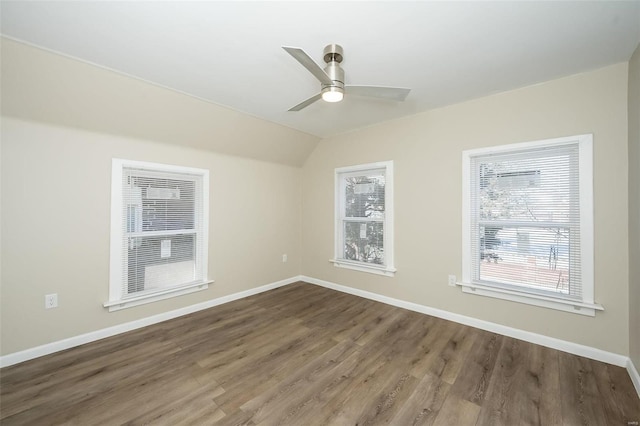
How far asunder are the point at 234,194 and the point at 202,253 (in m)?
0.95

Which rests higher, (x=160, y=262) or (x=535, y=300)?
(x=160, y=262)

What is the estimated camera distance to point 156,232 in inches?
121

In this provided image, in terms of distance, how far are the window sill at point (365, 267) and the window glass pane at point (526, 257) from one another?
3.54ft

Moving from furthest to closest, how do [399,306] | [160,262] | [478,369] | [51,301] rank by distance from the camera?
1. [399,306]
2. [160,262]
3. [51,301]
4. [478,369]

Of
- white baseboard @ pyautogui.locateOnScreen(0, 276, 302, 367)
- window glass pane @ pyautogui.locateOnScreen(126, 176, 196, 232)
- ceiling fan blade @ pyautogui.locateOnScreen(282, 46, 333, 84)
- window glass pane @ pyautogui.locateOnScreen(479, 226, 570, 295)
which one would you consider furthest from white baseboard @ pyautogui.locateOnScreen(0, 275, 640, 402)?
ceiling fan blade @ pyautogui.locateOnScreen(282, 46, 333, 84)

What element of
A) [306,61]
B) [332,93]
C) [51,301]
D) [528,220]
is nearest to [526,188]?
[528,220]

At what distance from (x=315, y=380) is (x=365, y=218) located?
243cm

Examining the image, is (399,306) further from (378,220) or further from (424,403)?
(424,403)

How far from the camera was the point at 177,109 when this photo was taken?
282 cm

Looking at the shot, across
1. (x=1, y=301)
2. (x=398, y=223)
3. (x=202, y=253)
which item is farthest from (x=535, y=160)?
(x=1, y=301)

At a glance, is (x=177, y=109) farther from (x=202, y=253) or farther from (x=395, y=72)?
(x=395, y=72)

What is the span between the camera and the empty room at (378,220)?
1.73 m

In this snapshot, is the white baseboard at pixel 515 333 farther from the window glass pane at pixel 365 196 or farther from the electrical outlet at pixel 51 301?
the electrical outlet at pixel 51 301

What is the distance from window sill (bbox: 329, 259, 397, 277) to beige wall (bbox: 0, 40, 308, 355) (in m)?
1.91
